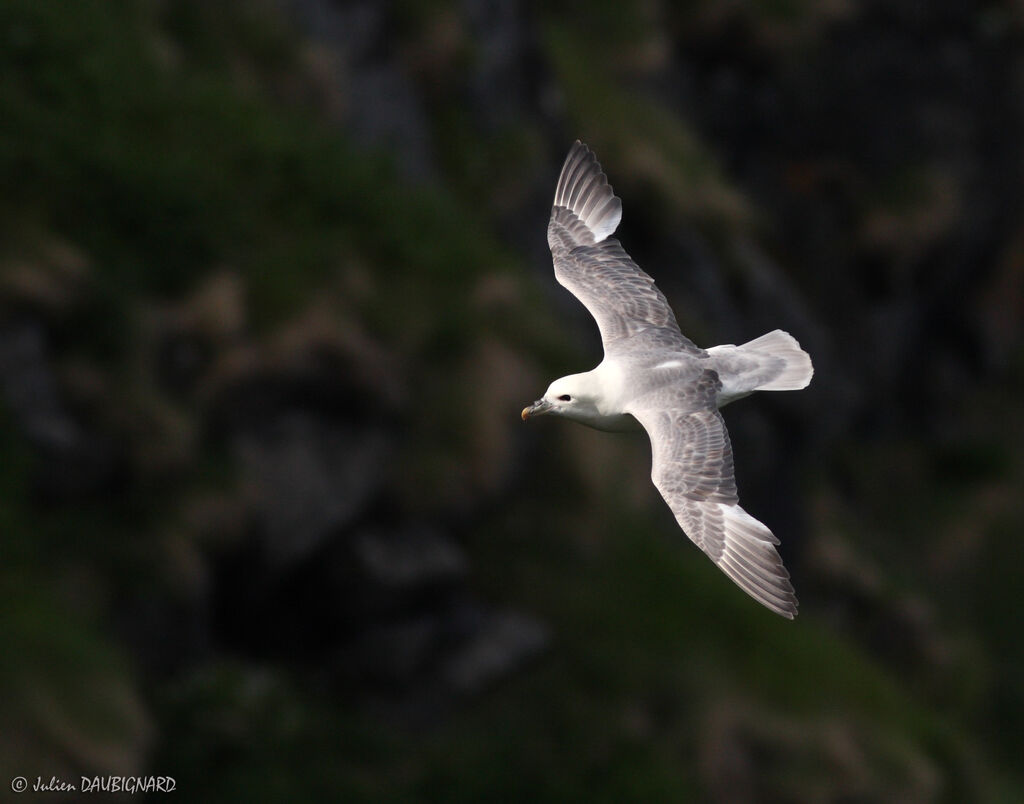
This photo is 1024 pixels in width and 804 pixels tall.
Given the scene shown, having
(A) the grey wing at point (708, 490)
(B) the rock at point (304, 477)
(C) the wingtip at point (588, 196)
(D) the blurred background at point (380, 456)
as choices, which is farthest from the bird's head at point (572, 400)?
(B) the rock at point (304, 477)

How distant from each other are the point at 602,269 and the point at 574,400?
4.62 ft

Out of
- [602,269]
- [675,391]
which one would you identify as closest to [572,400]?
[675,391]

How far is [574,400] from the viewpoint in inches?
276

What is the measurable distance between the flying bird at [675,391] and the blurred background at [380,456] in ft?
8.19

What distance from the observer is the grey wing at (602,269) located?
25.3ft

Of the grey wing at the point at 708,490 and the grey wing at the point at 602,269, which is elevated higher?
the grey wing at the point at 602,269

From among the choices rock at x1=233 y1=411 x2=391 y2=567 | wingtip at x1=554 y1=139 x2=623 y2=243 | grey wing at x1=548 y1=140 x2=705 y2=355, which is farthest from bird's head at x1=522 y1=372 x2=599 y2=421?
rock at x1=233 y1=411 x2=391 y2=567

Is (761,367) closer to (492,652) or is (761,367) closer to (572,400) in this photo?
(572,400)

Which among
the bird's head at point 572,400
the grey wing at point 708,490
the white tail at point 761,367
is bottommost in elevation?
the grey wing at point 708,490

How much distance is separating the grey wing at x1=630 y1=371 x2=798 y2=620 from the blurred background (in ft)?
10.7

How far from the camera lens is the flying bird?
6.40m

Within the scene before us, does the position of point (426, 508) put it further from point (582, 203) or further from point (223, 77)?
point (223, 77)

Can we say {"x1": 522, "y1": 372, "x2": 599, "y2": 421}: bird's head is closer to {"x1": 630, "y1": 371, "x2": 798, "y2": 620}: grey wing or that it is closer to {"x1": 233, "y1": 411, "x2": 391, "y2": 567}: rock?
{"x1": 630, "y1": 371, "x2": 798, "y2": 620}: grey wing

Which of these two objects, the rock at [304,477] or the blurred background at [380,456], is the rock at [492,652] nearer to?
the blurred background at [380,456]
